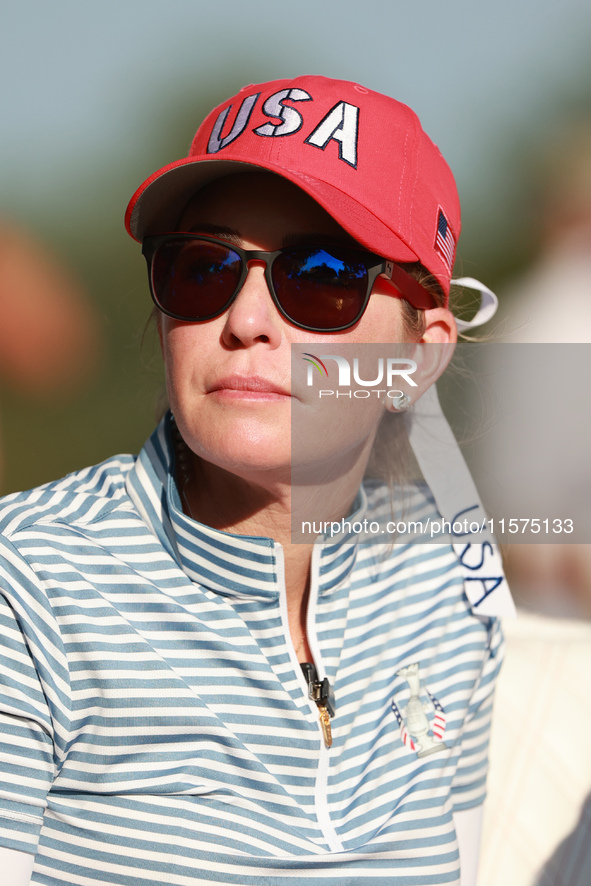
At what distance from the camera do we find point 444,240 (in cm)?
144

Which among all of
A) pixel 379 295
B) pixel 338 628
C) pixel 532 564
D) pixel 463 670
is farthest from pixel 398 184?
pixel 532 564

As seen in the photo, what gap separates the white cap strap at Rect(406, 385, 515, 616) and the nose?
61 centimetres

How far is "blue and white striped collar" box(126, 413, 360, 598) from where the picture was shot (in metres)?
1.27

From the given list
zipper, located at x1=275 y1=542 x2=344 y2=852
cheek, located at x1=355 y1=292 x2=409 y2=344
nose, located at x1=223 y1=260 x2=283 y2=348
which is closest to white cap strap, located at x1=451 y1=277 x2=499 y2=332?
cheek, located at x1=355 y1=292 x2=409 y2=344

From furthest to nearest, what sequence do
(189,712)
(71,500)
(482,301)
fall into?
(482,301) → (71,500) → (189,712)

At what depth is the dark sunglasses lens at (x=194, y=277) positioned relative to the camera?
1.23 m

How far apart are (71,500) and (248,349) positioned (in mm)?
427

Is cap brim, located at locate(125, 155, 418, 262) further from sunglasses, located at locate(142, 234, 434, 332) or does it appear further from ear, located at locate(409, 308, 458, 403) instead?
ear, located at locate(409, 308, 458, 403)

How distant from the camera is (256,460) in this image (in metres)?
1.21

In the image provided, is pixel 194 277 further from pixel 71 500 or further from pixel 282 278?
pixel 71 500

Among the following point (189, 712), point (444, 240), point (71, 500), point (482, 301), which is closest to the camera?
point (189, 712)

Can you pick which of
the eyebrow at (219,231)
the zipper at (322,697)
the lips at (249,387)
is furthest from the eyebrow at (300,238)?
the zipper at (322,697)

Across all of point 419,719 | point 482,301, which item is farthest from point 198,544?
point 482,301

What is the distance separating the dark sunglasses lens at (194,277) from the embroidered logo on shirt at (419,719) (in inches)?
32.4
